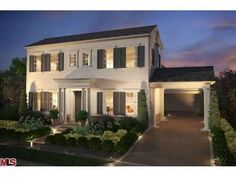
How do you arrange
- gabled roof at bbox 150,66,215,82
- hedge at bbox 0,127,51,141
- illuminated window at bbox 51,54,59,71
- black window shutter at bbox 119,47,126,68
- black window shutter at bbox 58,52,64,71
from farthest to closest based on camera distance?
illuminated window at bbox 51,54,59,71
black window shutter at bbox 58,52,64,71
black window shutter at bbox 119,47,126,68
gabled roof at bbox 150,66,215,82
hedge at bbox 0,127,51,141

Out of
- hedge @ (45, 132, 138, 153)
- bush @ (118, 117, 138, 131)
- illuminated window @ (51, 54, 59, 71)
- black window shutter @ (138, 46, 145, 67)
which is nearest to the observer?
hedge @ (45, 132, 138, 153)

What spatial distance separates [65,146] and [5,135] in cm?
325

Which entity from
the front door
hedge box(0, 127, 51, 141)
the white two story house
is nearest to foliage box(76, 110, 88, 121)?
the white two story house

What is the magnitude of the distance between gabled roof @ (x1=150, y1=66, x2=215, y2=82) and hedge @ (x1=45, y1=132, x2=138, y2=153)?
3586 mm

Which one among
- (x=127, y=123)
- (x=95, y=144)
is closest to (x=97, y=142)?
(x=95, y=144)

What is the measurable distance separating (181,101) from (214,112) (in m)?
10.4

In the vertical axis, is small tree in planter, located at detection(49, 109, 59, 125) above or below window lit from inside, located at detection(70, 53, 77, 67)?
below

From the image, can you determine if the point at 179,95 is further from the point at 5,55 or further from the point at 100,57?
the point at 5,55

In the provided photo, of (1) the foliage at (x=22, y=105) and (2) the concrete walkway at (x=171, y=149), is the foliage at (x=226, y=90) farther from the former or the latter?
(1) the foliage at (x=22, y=105)

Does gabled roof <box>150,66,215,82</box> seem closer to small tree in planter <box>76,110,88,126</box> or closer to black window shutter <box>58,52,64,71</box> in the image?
small tree in planter <box>76,110,88,126</box>

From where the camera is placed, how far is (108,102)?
12.2 meters

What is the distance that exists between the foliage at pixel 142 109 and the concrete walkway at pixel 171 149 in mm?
579

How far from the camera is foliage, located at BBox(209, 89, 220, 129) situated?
10.4 metres

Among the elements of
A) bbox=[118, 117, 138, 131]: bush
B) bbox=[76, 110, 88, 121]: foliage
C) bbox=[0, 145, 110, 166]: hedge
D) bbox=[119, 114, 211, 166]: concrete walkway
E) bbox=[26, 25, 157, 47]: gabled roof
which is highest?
bbox=[26, 25, 157, 47]: gabled roof
